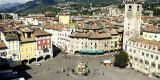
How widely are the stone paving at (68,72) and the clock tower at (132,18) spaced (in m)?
12.3

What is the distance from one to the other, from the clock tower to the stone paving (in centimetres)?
1231

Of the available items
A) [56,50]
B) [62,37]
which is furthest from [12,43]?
[62,37]

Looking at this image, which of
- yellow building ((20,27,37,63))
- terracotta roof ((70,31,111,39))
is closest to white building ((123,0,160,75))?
terracotta roof ((70,31,111,39))

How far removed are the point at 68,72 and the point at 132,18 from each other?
30824mm

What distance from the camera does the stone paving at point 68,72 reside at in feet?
270

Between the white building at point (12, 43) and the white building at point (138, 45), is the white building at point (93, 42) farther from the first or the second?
the white building at point (12, 43)

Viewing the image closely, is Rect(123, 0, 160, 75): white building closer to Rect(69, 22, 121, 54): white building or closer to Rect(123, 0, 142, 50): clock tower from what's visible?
Rect(123, 0, 142, 50): clock tower

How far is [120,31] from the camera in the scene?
121812 millimetres

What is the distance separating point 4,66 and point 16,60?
9393mm

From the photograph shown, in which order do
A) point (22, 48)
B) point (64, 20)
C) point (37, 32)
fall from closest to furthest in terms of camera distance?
point (22, 48)
point (37, 32)
point (64, 20)

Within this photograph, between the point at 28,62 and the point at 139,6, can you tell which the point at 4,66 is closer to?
the point at 28,62

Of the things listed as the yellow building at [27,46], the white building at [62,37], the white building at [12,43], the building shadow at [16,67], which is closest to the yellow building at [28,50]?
the yellow building at [27,46]

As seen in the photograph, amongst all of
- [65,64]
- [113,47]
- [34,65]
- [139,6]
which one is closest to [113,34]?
[113,47]

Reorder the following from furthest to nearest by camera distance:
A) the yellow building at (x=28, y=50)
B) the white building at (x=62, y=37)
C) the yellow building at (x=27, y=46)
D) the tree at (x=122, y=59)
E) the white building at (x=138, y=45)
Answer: the white building at (x=62, y=37)
the yellow building at (x=27, y=46)
the yellow building at (x=28, y=50)
the tree at (x=122, y=59)
the white building at (x=138, y=45)
